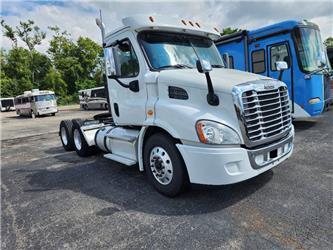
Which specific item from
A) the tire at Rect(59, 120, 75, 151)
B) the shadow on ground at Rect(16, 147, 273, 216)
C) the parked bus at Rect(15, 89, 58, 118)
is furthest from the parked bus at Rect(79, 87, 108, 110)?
the shadow on ground at Rect(16, 147, 273, 216)

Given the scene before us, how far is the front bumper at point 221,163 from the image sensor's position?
9.57 feet

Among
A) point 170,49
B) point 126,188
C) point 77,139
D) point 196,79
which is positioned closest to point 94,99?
point 77,139

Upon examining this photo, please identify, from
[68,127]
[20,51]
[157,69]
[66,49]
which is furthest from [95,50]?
[157,69]

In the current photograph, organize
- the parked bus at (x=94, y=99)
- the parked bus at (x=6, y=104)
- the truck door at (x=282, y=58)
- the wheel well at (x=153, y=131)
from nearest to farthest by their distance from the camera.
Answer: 1. the wheel well at (x=153, y=131)
2. the truck door at (x=282, y=58)
3. the parked bus at (x=94, y=99)
4. the parked bus at (x=6, y=104)

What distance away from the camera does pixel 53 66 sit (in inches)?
2035

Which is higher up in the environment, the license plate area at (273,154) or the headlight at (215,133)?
the headlight at (215,133)

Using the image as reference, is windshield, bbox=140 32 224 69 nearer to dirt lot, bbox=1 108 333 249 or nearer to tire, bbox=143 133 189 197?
tire, bbox=143 133 189 197

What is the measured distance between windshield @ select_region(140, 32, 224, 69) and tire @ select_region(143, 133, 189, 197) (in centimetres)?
114

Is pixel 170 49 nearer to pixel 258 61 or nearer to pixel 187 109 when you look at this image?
pixel 187 109

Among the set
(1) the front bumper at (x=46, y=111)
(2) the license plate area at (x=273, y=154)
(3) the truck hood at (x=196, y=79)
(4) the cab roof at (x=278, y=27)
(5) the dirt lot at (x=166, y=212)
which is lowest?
(5) the dirt lot at (x=166, y=212)

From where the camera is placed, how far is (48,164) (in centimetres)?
595

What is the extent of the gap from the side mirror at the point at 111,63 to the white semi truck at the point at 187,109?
16mm

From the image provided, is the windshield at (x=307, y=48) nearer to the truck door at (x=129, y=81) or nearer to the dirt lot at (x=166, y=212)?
the dirt lot at (x=166, y=212)

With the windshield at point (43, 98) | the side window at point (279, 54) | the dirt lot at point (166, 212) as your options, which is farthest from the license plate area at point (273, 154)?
the windshield at point (43, 98)
